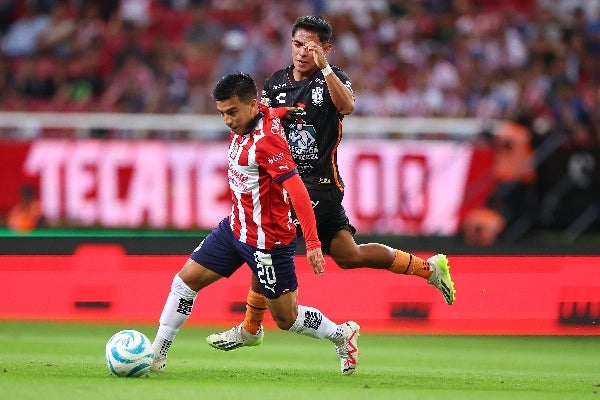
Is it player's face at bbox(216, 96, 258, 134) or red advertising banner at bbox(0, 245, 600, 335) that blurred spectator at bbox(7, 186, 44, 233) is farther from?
player's face at bbox(216, 96, 258, 134)

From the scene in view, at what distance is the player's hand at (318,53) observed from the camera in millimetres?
8203

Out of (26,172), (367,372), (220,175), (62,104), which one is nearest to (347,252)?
(367,372)

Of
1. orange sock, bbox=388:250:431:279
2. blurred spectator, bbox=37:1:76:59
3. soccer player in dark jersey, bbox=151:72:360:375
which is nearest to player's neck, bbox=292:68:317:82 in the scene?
soccer player in dark jersey, bbox=151:72:360:375

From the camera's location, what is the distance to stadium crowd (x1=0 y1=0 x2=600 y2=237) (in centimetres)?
1638

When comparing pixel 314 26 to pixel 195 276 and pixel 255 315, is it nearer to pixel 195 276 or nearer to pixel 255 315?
pixel 195 276

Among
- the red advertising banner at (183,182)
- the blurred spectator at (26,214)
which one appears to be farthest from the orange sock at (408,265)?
the blurred spectator at (26,214)

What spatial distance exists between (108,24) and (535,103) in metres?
6.38

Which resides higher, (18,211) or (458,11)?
(458,11)

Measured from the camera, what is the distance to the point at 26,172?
1555 centimetres

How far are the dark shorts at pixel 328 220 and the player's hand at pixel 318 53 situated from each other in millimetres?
1081

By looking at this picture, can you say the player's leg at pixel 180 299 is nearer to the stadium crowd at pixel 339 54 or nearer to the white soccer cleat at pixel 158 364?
the white soccer cleat at pixel 158 364

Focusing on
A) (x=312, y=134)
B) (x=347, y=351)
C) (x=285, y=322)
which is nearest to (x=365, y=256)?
(x=347, y=351)

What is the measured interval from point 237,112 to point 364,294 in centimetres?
446

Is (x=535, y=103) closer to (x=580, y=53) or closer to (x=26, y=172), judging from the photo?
(x=580, y=53)
